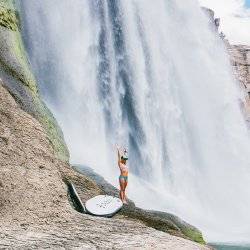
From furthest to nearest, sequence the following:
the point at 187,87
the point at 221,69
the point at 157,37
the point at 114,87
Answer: the point at 221,69, the point at 187,87, the point at 157,37, the point at 114,87

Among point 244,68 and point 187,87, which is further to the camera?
point 244,68

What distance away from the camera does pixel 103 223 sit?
Result: 7.84 m

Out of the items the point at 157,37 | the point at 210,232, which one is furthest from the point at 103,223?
the point at 157,37

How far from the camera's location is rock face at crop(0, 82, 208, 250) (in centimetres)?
673

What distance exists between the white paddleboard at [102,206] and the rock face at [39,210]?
1.76ft

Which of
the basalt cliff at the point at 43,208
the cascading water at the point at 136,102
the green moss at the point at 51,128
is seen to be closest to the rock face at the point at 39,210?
the basalt cliff at the point at 43,208

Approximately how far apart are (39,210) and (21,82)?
25.3 ft

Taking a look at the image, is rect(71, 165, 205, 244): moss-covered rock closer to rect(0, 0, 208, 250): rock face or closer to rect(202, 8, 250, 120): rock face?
rect(0, 0, 208, 250): rock face

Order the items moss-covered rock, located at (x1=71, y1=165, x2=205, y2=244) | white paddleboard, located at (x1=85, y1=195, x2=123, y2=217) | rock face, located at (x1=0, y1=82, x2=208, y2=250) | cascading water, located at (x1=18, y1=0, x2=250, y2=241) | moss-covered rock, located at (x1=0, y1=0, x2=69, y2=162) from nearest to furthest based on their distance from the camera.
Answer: rock face, located at (x1=0, y1=82, x2=208, y2=250) < white paddleboard, located at (x1=85, y1=195, x2=123, y2=217) < moss-covered rock, located at (x1=71, y1=165, x2=205, y2=244) < moss-covered rock, located at (x1=0, y1=0, x2=69, y2=162) < cascading water, located at (x1=18, y1=0, x2=250, y2=241)

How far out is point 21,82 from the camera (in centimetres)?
1474

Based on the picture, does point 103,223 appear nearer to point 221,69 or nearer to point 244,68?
point 221,69

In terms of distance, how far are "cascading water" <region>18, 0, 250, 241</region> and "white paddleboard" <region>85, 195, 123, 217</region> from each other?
401 inches

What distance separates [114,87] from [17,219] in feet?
63.9

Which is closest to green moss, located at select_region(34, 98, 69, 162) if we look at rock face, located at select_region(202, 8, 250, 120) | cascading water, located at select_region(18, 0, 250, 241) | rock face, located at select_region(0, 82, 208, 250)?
rock face, located at select_region(0, 82, 208, 250)
